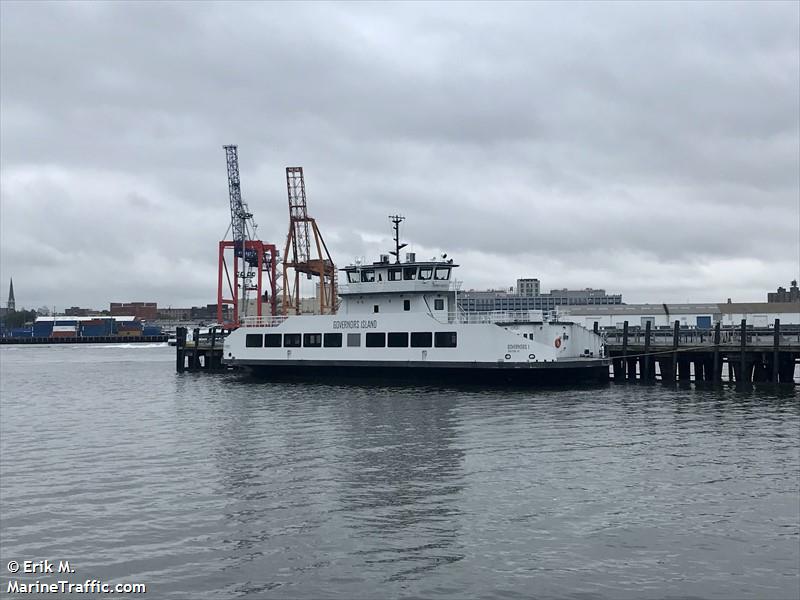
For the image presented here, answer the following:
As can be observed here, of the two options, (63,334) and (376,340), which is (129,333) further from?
(376,340)

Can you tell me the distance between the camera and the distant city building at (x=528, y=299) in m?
134

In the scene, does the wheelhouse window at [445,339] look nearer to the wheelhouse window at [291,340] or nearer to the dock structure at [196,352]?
the wheelhouse window at [291,340]

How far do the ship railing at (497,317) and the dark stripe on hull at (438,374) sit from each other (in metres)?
2.91

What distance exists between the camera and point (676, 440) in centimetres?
2400

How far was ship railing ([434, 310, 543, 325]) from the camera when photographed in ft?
135

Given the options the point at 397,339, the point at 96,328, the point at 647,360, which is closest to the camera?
the point at 397,339

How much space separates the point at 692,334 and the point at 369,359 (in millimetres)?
22618

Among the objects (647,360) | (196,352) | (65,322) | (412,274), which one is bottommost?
(647,360)

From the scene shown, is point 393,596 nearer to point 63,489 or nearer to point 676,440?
point 63,489

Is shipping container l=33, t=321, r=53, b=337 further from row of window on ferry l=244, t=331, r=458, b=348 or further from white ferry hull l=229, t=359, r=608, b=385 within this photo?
white ferry hull l=229, t=359, r=608, b=385

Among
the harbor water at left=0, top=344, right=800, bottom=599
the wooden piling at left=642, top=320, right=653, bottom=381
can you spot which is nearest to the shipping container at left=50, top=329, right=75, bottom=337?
the harbor water at left=0, top=344, right=800, bottom=599

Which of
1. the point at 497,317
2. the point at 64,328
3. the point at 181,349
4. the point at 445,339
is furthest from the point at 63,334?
the point at 497,317

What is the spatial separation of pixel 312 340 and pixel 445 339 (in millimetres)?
9119

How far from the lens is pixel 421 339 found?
42.7m
